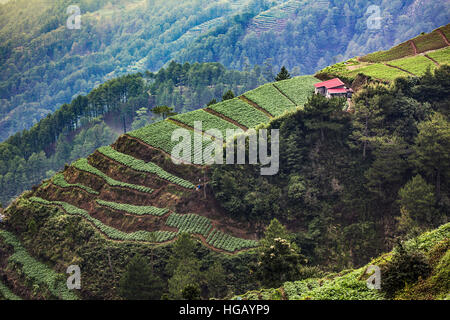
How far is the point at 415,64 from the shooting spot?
2042 inches

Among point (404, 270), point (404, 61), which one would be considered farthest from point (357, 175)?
point (404, 270)

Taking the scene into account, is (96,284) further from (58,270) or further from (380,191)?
(380,191)

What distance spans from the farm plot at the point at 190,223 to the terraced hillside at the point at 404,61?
25.1 metres

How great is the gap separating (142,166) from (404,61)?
3395cm

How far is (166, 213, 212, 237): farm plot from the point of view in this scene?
121 feet

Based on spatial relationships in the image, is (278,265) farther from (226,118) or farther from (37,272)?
(226,118)

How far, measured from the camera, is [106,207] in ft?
127

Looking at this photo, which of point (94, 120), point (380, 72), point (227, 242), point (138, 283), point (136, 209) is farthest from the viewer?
point (94, 120)

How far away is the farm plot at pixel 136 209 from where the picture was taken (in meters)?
37.8

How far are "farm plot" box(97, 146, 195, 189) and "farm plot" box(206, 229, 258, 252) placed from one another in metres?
5.20

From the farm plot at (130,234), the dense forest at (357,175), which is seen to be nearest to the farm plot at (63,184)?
the farm plot at (130,234)

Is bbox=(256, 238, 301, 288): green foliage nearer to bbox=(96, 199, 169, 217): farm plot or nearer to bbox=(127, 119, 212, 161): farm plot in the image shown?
bbox=(96, 199, 169, 217): farm plot

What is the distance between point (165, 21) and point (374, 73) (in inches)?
6360

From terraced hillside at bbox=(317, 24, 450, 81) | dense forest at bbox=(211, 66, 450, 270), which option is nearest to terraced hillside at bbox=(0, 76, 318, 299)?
dense forest at bbox=(211, 66, 450, 270)
